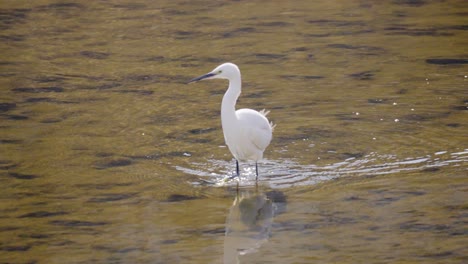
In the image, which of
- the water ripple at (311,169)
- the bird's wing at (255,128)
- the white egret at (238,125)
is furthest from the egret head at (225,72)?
the water ripple at (311,169)

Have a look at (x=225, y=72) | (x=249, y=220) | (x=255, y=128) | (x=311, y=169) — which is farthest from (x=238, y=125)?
(x=249, y=220)

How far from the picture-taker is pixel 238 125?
6711mm

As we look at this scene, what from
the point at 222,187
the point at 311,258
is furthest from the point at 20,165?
the point at 311,258

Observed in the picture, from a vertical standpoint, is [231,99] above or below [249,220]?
above

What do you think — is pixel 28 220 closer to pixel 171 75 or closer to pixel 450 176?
pixel 450 176

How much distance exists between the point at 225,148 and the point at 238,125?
3.13 feet

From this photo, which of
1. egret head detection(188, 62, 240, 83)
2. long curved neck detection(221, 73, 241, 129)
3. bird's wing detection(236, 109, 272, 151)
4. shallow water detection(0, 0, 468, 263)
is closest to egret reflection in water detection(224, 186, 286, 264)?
shallow water detection(0, 0, 468, 263)

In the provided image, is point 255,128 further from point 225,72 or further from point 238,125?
point 225,72

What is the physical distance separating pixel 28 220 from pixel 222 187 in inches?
56.9

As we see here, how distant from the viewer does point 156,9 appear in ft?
45.8

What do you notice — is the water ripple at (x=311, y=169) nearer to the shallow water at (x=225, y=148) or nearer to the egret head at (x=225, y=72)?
the shallow water at (x=225, y=148)

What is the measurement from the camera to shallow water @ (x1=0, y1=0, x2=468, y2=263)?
569cm

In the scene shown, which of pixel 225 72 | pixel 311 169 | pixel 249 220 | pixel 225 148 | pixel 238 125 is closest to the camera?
pixel 249 220

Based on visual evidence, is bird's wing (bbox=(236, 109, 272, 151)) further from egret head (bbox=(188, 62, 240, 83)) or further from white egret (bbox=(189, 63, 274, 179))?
egret head (bbox=(188, 62, 240, 83))
